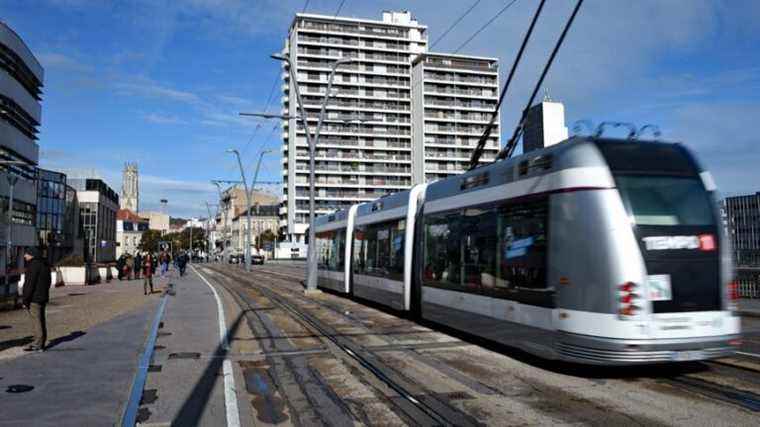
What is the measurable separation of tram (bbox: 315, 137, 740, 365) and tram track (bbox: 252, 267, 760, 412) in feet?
1.08

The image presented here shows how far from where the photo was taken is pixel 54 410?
6.38 metres

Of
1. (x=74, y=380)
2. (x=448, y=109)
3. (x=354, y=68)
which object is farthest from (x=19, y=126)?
(x=448, y=109)

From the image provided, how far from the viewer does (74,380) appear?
7.84m

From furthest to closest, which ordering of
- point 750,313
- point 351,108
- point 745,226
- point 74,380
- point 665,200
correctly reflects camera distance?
point 351,108 < point 745,226 < point 750,313 < point 74,380 < point 665,200

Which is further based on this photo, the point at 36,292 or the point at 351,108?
the point at 351,108

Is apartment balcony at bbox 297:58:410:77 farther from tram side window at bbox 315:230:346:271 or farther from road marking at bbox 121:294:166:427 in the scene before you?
road marking at bbox 121:294:166:427

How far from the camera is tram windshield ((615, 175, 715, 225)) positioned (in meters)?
7.43

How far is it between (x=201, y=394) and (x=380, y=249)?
30.2ft

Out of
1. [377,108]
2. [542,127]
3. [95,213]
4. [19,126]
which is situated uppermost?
[377,108]

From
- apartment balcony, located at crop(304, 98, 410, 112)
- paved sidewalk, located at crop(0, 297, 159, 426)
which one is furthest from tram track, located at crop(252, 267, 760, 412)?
apartment balcony, located at crop(304, 98, 410, 112)

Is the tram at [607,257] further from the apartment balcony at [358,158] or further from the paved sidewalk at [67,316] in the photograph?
the apartment balcony at [358,158]

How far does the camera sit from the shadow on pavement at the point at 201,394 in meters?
6.17

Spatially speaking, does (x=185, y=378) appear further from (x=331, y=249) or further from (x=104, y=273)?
(x=104, y=273)

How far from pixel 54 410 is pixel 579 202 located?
6109 millimetres
